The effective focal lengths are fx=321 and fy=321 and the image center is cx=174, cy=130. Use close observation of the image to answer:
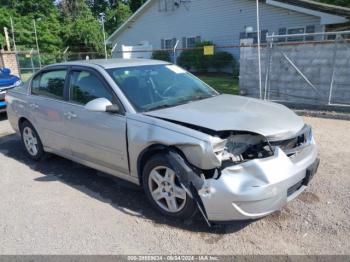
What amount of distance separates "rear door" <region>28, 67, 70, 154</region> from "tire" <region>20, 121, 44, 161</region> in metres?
0.21

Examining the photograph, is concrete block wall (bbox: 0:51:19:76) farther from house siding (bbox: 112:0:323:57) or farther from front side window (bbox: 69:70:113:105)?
front side window (bbox: 69:70:113:105)

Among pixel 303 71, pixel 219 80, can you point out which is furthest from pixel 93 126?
pixel 219 80

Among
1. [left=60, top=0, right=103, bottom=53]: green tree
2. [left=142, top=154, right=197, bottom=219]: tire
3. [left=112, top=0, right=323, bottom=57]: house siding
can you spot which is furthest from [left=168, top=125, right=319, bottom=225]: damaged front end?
[left=60, top=0, right=103, bottom=53]: green tree

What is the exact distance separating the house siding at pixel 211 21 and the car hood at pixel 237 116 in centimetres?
1423

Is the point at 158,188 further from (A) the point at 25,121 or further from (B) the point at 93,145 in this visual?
(A) the point at 25,121

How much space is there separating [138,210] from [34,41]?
112 feet

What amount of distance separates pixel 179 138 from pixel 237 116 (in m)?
0.69

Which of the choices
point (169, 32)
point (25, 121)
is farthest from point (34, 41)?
point (25, 121)

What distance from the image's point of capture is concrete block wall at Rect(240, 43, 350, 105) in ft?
27.8

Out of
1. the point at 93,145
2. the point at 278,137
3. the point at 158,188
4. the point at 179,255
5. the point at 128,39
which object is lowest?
the point at 179,255

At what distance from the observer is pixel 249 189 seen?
9.32 feet

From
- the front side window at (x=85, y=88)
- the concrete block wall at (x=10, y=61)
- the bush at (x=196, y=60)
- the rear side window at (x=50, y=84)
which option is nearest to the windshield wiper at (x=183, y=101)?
the front side window at (x=85, y=88)

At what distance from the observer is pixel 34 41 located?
33.0 m

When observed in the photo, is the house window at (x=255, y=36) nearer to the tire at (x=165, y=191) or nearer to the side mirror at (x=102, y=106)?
the side mirror at (x=102, y=106)
